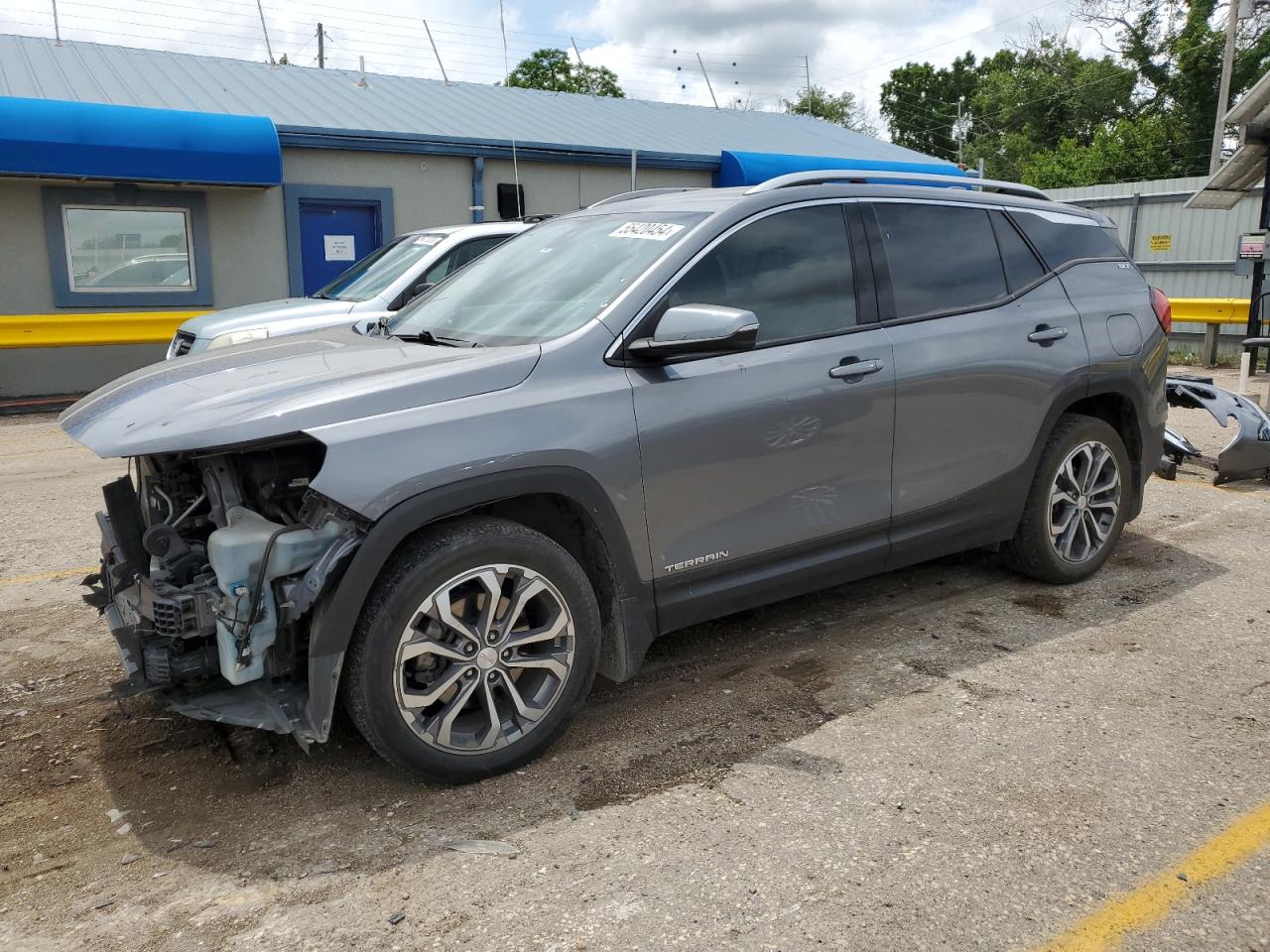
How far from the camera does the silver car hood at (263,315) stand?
8.23m

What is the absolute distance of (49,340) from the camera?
12055mm

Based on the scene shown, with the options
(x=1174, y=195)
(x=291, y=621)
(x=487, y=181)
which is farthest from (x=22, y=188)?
(x=1174, y=195)

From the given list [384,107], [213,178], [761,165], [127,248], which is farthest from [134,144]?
[761,165]

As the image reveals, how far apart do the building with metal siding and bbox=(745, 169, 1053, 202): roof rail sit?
30.0 feet

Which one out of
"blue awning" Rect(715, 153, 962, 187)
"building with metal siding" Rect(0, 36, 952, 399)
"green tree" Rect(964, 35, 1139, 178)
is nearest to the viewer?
"building with metal siding" Rect(0, 36, 952, 399)

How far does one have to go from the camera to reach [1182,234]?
61.1 ft

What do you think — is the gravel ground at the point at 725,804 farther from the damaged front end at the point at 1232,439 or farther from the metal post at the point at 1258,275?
the metal post at the point at 1258,275

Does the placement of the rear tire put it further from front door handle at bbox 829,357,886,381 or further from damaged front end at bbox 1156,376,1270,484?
damaged front end at bbox 1156,376,1270,484

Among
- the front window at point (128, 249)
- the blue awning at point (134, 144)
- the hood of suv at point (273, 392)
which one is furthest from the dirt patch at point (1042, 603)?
the front window at point (128, 249)

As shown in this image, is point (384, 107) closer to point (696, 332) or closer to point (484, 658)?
point (696, 332)

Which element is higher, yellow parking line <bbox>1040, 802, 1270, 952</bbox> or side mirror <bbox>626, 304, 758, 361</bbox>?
side mirror <bbox>626, 304, 758, 361</bbox>

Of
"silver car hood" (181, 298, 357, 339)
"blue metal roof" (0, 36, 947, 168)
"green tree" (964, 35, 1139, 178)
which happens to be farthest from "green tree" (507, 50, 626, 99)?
"silver car hood" (181, 298, 357, 339)

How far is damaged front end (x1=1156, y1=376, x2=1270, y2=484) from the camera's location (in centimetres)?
707

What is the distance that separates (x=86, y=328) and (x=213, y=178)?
2.43 metres
